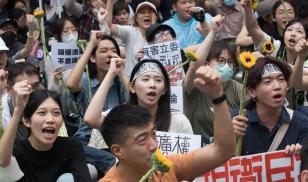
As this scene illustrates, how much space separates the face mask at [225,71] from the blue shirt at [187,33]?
7.02ft

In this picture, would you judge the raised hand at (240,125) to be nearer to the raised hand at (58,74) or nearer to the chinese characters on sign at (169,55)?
the chinese characters on sign at (169,55)

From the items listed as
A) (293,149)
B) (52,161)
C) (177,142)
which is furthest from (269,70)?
(52,161)

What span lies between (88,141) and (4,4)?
5570mm

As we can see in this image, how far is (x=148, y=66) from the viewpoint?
571 centimetres

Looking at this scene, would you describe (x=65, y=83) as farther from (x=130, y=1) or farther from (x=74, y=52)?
(x=130, y=1)

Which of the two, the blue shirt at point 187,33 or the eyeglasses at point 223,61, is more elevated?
the blue shirt at point 187,33

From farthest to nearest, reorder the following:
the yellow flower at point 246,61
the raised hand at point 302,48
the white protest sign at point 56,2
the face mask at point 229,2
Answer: the white protest sign at point 56,2
the face mask at point 229,2
the raised hand at point 302,48
the yellow flower at point 246,61

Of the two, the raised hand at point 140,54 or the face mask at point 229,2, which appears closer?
the raised hand at point 140,54

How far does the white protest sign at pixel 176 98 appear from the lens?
614cm

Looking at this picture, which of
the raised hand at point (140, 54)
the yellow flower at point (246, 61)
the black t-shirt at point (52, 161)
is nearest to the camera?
the yellow flower at point (246, 61)

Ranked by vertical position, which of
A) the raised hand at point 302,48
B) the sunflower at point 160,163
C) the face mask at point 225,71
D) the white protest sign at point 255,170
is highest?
the raised hand at point 302,48

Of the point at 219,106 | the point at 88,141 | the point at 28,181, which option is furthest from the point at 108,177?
the point at 88,141

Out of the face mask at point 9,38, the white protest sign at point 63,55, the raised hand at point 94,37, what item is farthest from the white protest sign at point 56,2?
the raised hand at point 94,37

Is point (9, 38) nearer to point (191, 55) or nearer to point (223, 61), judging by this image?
point (223, 61)
